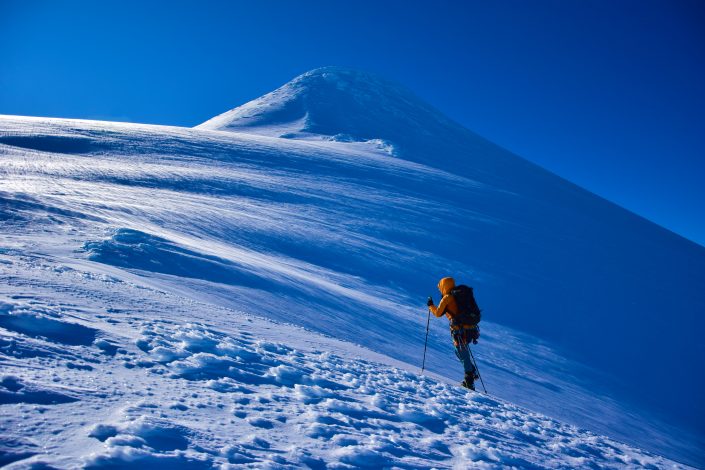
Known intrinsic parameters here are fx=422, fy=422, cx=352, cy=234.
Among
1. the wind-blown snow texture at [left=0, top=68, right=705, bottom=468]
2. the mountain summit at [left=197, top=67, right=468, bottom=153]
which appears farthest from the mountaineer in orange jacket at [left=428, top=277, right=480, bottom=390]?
the mountain summit at [left=197, top=67, right=468, bottom=153]

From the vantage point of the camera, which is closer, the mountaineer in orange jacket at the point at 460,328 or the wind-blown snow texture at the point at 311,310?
the wind-blown snow texture at the point at 311,310

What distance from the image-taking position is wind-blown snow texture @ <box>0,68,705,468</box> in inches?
134

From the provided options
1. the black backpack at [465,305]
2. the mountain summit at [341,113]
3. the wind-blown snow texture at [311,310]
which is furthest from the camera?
the mountain summit at [341,113]

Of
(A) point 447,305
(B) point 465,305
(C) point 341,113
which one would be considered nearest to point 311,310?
(A) point 447,305

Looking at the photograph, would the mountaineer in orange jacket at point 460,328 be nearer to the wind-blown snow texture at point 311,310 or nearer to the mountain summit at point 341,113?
the wind-blown snow texture at point 311,310

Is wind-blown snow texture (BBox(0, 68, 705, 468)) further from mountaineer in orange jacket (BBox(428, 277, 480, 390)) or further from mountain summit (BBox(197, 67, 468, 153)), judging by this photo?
mountain summit (BBox(197, 67, 468, 153))

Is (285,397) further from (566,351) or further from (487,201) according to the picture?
(487,201)

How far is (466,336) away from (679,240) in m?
36.5

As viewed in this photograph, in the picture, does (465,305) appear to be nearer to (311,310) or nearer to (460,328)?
(460,328)


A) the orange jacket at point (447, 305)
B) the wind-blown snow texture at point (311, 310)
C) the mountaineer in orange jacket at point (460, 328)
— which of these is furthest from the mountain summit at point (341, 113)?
the mountaineer in orange jacket at point (460, 328)

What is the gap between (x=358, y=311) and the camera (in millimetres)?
11047

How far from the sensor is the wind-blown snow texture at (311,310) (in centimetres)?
341

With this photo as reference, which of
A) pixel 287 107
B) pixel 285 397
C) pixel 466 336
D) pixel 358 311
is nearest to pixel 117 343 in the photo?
pixel 285 397

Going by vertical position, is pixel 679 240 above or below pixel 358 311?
above
